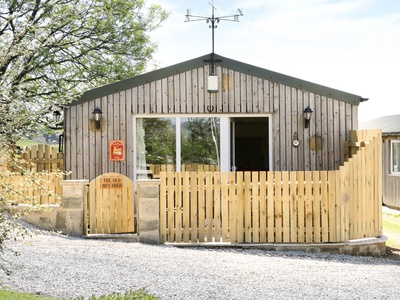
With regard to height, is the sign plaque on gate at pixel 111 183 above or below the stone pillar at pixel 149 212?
above

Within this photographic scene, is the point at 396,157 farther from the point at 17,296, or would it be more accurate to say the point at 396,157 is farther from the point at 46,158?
the point at 17,296

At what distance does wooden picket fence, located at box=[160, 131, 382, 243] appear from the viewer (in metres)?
10.1

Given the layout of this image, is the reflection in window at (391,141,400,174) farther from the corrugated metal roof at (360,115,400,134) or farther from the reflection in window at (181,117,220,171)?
the reflection in window at (181,117,220,171)

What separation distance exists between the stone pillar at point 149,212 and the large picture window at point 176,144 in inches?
119

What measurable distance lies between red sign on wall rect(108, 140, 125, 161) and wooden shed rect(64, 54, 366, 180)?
2 cm

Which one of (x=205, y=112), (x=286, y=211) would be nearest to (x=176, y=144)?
(x=205, y=112)

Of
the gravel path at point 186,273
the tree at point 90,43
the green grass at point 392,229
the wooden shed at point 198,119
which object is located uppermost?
the tree at point 90,43

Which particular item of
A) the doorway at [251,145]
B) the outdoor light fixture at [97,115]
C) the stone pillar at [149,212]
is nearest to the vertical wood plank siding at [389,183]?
the doorway at [251,145]

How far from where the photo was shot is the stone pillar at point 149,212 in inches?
395

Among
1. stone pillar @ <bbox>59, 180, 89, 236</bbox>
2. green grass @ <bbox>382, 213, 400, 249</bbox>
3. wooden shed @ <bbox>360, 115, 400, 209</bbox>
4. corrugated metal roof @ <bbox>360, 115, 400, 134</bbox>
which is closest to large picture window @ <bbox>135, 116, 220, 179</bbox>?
stone pillar @ <bbox>59, 180, 89, 236</bbox>

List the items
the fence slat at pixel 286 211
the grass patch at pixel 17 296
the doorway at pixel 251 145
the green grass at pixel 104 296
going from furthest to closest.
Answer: the doorway at pixel 251 145, the fence slat at pixel 286 211, the grass patch at pixel 17 296, the green grass at pixel 104 296

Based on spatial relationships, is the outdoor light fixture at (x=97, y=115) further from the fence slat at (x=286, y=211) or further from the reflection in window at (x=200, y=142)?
the fence slat at (x=286, y=211)

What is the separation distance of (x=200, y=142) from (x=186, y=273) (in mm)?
6117

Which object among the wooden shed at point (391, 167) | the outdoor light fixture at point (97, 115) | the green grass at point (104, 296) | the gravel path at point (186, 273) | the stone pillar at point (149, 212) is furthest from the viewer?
the wooden shed at point (391, 167)
